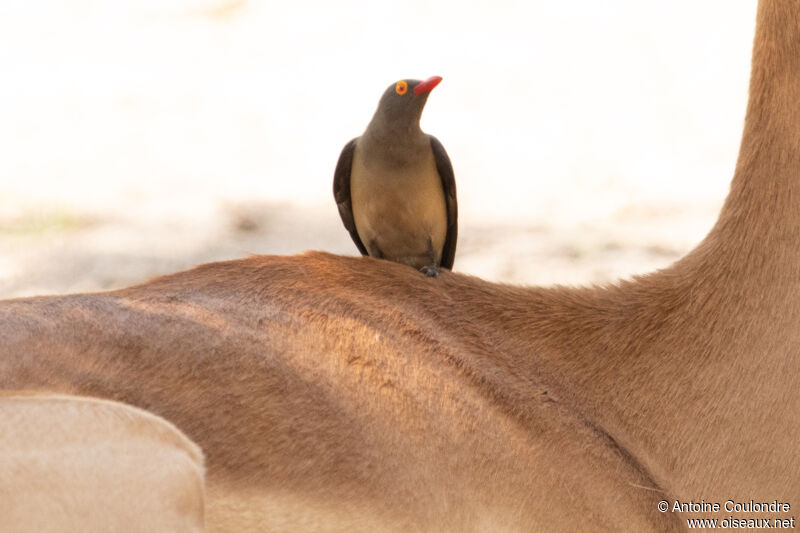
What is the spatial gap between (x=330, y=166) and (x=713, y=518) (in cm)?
384

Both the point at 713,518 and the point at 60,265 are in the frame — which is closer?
the point at 713,518

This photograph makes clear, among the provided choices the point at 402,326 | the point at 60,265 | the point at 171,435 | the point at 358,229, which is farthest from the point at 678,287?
the point at 60,265

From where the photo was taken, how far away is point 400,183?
123 inches

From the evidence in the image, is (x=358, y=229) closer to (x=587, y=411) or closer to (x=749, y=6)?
(x=587, y=411)

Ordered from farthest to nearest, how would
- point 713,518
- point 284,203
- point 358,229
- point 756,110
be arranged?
point 284,203 → point 358,229 → point 756,110 → point 713,518

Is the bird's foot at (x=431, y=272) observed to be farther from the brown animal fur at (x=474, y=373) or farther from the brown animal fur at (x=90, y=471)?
the brown animal fur at (x=90, y=471)

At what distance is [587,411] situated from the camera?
258cm

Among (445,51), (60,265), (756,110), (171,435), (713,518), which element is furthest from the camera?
(445,51)

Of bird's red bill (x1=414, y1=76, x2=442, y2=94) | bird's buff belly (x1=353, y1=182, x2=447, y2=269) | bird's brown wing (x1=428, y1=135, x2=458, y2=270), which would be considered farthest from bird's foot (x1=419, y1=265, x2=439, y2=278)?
bird's red bill (x1=414, y1=76, x2=442, y2=94)

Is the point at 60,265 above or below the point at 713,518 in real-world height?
above

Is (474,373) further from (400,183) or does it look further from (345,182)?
(345,182)

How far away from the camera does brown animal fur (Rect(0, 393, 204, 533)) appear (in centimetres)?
188
